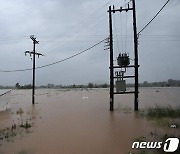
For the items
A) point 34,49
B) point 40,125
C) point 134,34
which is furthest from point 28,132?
point 34,49

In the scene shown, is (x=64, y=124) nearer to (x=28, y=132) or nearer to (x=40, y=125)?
(x=40, y=125)

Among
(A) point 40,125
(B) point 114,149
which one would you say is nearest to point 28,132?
(A) point 40,125

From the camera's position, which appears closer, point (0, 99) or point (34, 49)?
point (0, 99)

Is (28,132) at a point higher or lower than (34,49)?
lower

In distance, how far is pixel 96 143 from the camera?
1065cm

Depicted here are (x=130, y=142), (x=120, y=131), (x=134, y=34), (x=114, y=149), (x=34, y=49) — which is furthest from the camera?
(x=34, y=49)

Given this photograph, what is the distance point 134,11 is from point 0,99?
530 inches

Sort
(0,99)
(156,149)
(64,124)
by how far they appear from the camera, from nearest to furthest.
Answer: (156,149) → (64,124) → (0,99)

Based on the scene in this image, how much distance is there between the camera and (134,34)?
2106 cm

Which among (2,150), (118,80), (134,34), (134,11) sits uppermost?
(134,11)

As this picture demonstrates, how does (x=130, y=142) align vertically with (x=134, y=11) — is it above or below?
below

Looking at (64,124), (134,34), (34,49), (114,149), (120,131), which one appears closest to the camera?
(114,149)

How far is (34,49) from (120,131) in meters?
20.6

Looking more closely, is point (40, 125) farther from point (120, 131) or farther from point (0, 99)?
point (0, 99)
